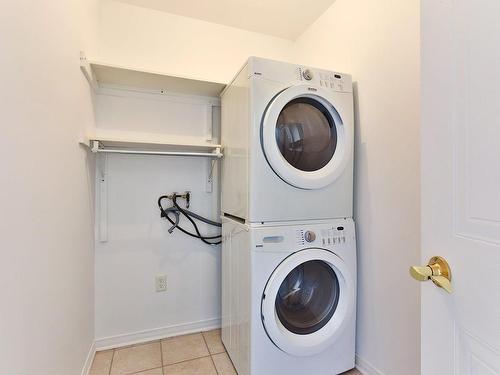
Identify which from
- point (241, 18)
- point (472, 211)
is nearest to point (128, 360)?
point (472, 211)

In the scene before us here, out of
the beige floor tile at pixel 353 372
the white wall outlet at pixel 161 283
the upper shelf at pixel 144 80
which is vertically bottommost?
the beige floor tile at pixel 353 372

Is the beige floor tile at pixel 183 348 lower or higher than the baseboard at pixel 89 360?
lower

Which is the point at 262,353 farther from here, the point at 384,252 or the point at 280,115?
the point at 280,115

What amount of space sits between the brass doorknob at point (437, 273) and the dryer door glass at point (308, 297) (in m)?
0.90

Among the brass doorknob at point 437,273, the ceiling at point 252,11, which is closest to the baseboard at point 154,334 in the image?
the brass doorknob at point 437,273

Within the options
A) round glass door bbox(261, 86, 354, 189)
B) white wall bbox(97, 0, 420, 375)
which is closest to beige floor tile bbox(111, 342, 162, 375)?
white wall bbox(97, 0, 420, 375)

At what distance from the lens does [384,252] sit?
1.43 meters

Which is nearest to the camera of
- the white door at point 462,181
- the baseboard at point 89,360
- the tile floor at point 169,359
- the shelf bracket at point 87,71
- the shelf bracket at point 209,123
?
the white door at point 462,181

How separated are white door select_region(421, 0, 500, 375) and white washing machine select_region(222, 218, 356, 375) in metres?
0.75

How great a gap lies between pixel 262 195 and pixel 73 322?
111 centimetres

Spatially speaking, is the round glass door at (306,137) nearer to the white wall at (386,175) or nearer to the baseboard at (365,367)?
the white wall at (386,175)

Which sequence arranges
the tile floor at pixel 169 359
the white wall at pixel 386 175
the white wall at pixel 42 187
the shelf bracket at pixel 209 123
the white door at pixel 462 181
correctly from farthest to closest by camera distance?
the shelf bracket at pixel 209 123 → the tile floor at pixel 169 359 → the white wall at pixel 386 175 → the white wall at pixel 42 187 → the white door at pixel 462 181

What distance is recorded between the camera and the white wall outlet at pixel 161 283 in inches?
76.3

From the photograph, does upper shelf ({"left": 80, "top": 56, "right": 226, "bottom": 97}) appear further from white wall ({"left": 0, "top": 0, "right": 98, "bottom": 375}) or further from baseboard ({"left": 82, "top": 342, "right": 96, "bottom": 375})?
baseboard ({"left": 82, "top": 342, "right": 96, "bottom": 375})
